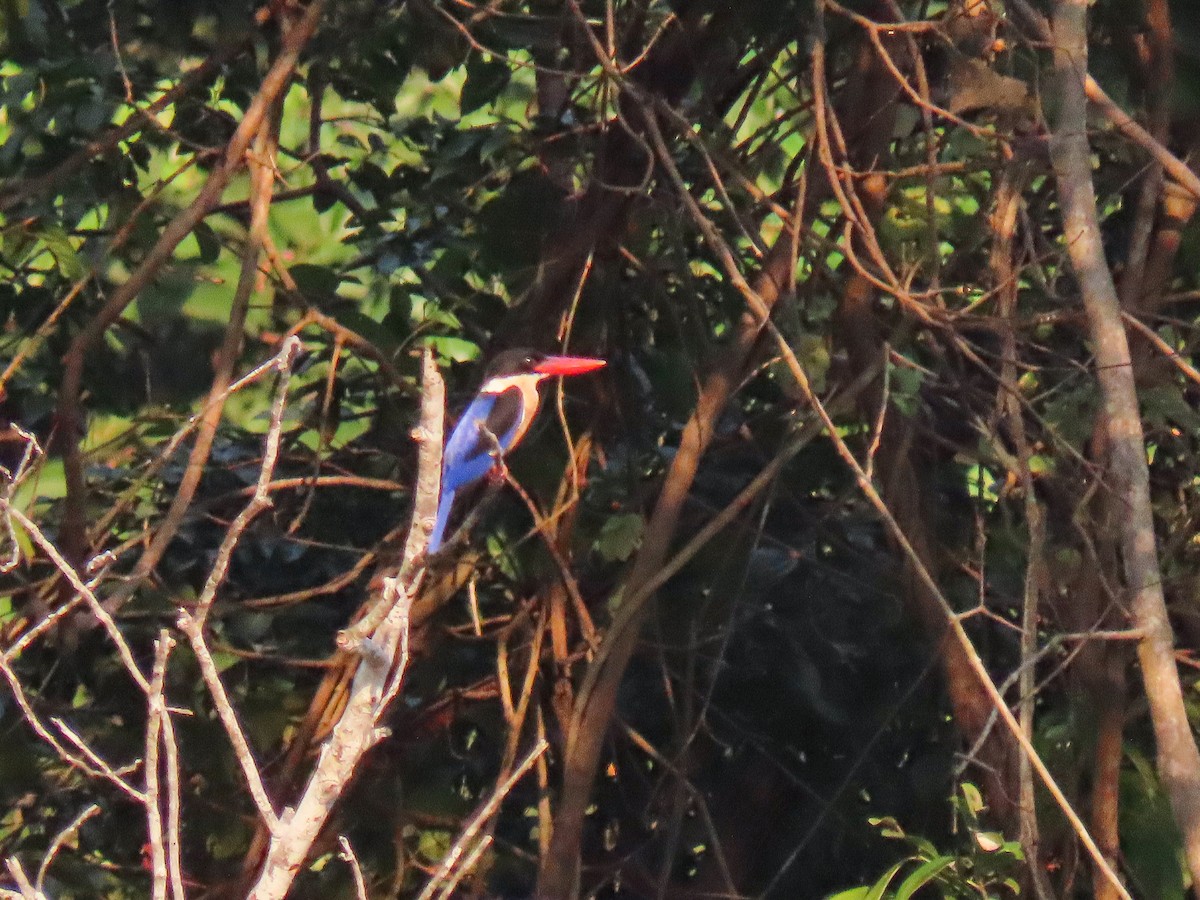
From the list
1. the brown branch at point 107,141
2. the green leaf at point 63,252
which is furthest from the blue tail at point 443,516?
the brown branch at point 107,141

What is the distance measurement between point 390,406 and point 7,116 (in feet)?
3.20

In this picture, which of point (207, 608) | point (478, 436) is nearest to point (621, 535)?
point (478, 436)

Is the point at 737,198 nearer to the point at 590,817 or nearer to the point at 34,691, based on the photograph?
the point at 590,817

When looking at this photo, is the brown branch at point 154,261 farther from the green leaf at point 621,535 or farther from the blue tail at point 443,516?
the green leaf at point 621,535

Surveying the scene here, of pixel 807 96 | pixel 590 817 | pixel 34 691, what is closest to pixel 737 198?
pixel 807 96

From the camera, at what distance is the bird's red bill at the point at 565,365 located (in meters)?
3.35

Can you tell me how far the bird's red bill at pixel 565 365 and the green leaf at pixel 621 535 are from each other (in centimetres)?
38

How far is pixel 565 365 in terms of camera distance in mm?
3363

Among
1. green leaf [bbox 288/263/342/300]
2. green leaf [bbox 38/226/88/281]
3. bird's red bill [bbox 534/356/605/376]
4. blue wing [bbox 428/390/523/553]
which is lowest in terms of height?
blue wing [bbox 428/390/523/553]

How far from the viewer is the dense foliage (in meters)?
2.89

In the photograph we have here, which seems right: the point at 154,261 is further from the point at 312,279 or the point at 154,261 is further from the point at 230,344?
the point at 312,279

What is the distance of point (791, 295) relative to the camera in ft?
9.77

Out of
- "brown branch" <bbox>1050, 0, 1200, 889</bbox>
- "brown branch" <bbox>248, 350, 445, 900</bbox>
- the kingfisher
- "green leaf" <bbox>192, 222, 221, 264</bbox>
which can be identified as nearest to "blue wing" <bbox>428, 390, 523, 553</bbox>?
the kingfisher

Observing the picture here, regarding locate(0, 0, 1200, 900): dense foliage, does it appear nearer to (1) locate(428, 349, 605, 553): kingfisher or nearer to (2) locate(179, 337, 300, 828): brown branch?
(1) locate(428, 349, 605, 553): kingfisher
